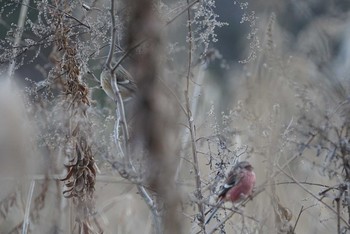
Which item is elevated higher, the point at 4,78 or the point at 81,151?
the point at 4,78

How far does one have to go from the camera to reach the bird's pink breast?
7.36ft

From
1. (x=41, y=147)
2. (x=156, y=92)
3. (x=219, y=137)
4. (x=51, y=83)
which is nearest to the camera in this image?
(x=156, y=92)

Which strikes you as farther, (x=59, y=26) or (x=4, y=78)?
(x=4, y=78)

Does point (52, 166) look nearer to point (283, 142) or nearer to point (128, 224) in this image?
point (128, 224)

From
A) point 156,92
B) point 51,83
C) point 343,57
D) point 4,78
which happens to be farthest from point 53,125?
point 156,92

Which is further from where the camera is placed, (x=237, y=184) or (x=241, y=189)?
(x=241, y=189)

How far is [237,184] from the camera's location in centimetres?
221

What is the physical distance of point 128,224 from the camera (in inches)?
110

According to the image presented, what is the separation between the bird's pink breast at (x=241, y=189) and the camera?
2245mm

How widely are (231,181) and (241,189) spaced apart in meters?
0.07

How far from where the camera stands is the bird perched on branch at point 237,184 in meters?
2.19

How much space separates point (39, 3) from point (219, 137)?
82cm

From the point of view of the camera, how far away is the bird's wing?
218cm

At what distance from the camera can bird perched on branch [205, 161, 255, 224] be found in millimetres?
2191
